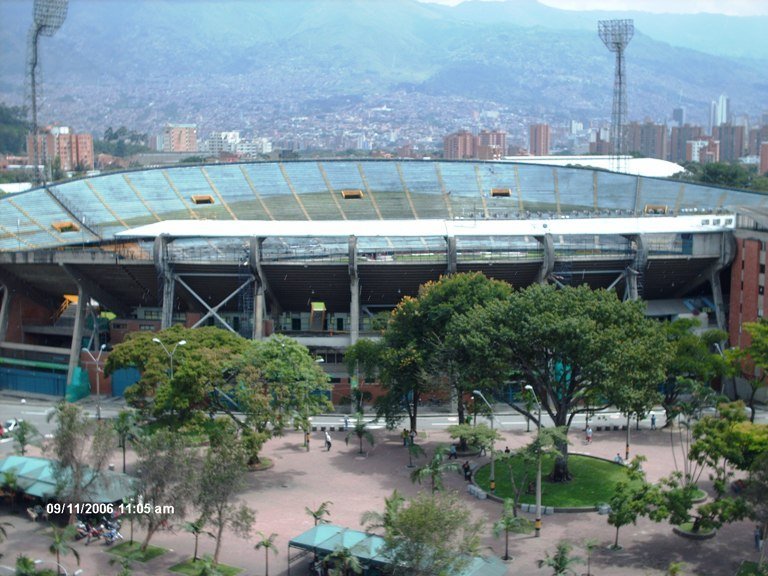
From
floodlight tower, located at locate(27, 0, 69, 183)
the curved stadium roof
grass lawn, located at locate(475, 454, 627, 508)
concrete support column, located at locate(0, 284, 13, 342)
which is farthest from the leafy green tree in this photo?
floodlight tower, located at locate(27, 0, 69, 183)

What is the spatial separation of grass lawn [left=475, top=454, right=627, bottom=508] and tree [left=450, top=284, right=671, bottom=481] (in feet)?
3.00

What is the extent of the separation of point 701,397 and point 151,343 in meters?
27.2

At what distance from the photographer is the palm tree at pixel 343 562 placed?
31547 millimetres

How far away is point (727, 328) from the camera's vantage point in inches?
2500

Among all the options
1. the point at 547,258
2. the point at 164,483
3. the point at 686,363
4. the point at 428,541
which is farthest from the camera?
the point at 547,258

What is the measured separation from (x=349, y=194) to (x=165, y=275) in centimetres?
2543

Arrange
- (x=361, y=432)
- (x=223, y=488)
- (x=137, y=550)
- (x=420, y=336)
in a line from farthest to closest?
(x=420, y=336) < (x=361, y=432) < (x=137, y=550) < (x=223, y=488)

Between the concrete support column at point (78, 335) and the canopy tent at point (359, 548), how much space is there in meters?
32.2

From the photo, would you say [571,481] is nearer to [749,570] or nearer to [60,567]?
[749,570]

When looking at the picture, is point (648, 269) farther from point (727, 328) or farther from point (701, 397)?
point (701, 397)

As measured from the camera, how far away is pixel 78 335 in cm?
6322

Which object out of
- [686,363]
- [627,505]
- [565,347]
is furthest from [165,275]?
[627,505]

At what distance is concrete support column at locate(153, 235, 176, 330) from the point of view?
60.7 meters

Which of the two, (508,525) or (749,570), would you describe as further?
(508,525)
